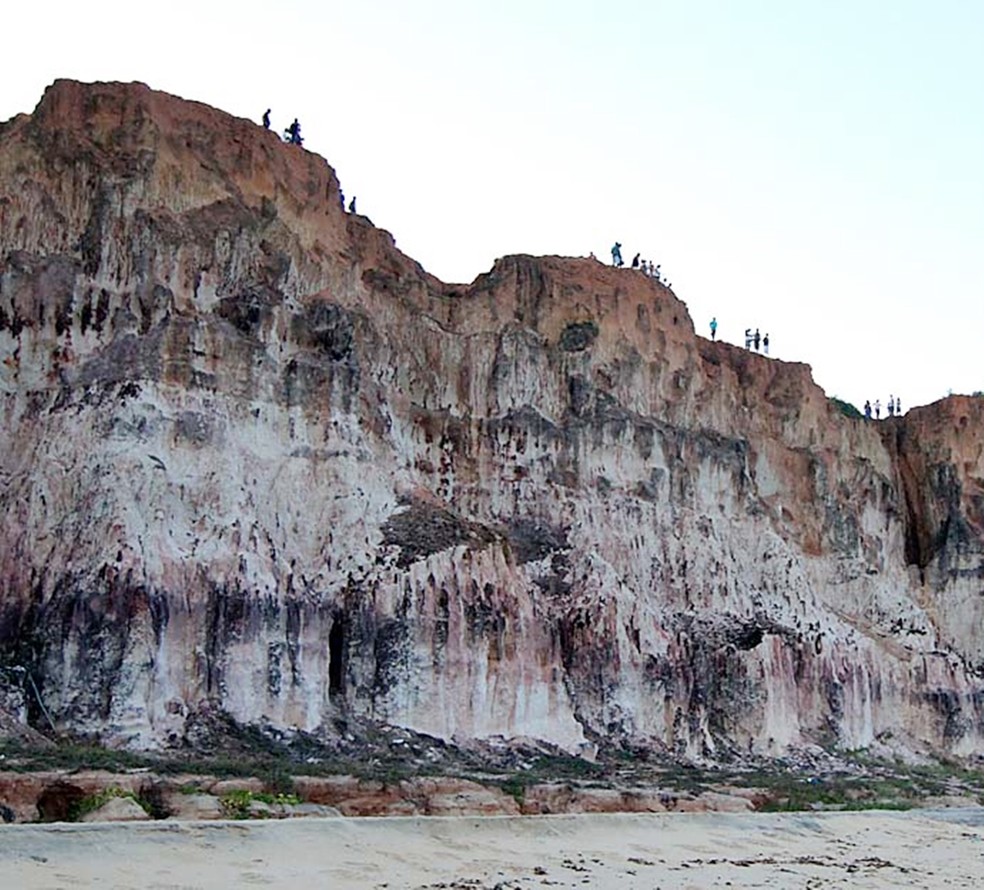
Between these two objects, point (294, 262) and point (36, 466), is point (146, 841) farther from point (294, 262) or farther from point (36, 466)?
point (294, 262)

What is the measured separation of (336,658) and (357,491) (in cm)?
432

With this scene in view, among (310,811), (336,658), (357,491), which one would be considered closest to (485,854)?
(310,811)

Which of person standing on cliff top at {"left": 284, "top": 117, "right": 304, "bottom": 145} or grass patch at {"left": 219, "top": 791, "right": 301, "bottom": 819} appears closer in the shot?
grass patch at {"left": 219, "top": 791, "right": 301, "bottom": 819}

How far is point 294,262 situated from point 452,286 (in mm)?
8265

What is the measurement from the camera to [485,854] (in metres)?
16.9

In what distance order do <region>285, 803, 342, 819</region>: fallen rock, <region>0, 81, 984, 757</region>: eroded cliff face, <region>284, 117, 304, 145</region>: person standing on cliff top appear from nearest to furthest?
<region>285, 803, 342, 819</region>: fallen rock, <region>0, 81, 984, 757</region>: eroded cliff face, <region>284, 117, 304, 145</region>: person standing on cliff top

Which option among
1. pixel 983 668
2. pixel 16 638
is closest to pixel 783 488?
pixel 983 668

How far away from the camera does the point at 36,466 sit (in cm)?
3039

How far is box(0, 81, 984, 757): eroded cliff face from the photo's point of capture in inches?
1159

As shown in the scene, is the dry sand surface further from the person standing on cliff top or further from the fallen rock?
the person standing on cliff top

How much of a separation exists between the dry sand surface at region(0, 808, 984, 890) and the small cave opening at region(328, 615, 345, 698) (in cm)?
1077

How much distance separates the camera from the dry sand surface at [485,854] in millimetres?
13133

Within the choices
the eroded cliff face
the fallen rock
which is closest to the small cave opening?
the eroded cliff face

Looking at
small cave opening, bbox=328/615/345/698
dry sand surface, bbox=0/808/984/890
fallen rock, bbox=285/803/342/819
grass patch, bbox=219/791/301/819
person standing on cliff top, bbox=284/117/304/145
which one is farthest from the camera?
person standing on cliff top, bbox=284/117/304/145
